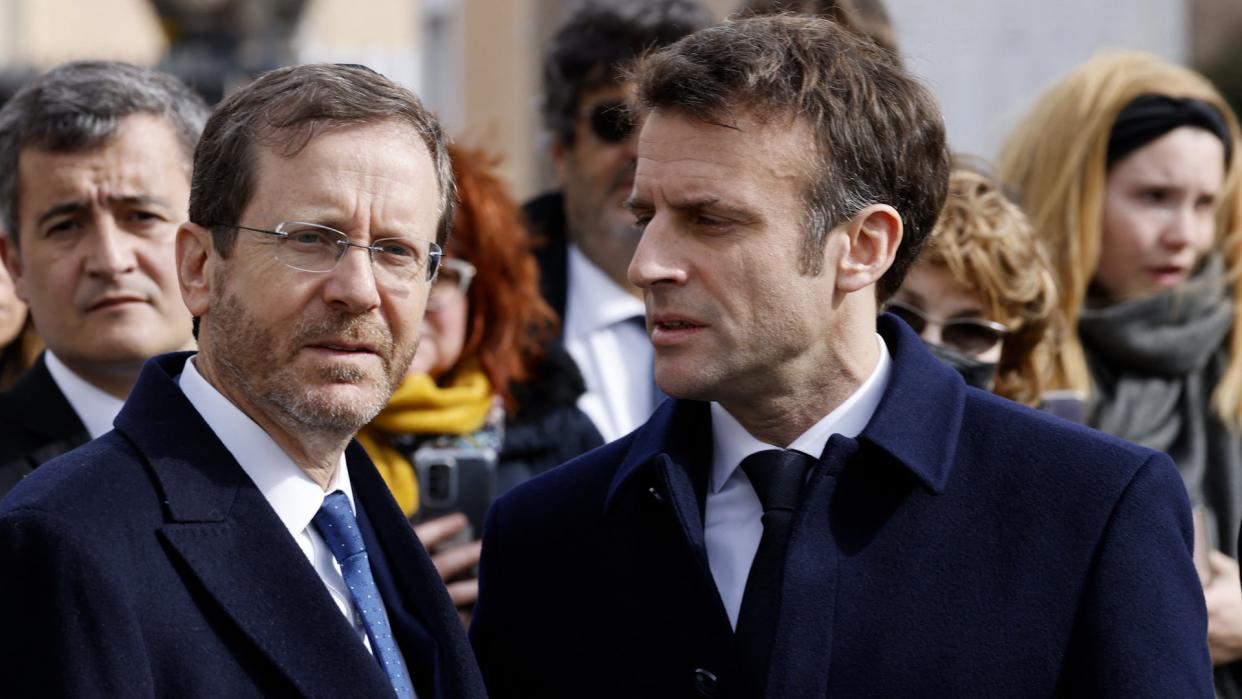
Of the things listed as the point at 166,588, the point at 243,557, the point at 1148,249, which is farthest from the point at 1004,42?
the point at 166,588

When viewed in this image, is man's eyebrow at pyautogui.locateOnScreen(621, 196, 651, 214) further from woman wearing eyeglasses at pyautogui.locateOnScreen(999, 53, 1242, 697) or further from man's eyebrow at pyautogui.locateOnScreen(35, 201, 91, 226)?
woman wearing eyeglasses at pyautogui.locateOnScreen(999, 53, 1242, 697)

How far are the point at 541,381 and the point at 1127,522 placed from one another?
212 cm

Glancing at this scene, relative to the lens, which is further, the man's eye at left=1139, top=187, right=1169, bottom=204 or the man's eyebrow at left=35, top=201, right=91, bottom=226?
the man's eye at left=1139, top=187, right=1169, bottom=204

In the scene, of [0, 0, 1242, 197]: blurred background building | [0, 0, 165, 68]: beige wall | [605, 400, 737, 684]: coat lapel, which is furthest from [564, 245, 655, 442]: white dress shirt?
[0, 0, 165, 68]: beige wall

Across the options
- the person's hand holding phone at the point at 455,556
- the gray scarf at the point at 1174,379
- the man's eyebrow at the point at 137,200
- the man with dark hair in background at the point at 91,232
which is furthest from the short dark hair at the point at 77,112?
the gray scarf at the point at 1174,379

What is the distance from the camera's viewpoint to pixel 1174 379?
480 centimetres

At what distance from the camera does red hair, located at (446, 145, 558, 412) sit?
15.6 feet

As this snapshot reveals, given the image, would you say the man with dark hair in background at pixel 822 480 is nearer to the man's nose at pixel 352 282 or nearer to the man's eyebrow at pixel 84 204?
the man's nose at pixel 352 282

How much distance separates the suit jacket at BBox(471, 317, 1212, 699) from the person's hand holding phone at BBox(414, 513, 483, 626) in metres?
0.97

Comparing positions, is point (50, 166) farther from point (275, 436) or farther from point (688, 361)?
point (688, 361)

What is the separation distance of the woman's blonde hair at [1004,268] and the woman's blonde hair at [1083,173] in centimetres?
55

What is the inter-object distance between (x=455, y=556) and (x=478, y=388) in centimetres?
54

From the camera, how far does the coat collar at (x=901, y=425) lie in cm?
300

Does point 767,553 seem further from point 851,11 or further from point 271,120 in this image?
point 851,11
